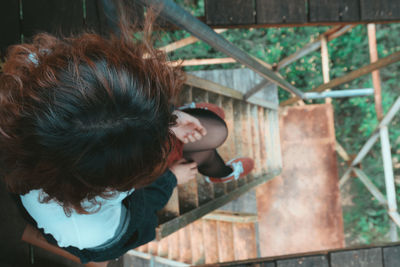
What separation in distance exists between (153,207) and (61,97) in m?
0.79

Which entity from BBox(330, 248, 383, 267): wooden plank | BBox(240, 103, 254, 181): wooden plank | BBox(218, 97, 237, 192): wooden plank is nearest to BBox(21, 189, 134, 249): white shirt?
BBox(330, 248, 383, 267): wooden plank

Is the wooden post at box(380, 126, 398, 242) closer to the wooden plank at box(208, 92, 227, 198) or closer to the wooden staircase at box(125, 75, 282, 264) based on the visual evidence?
the wooden staircase at box(125, 75, 282, 264)

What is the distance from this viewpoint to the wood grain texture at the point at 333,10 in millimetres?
1983

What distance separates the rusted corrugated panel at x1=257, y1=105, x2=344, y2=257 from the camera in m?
3.74

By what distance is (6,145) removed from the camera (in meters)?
0.82

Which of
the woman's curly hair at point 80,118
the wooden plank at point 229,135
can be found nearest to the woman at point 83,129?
the woman's curly hair at point 80,118

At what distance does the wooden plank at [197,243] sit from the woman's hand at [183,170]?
7.15 ft

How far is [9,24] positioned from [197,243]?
10.8 feet

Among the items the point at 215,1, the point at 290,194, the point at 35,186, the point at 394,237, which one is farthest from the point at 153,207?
the point at 394,237

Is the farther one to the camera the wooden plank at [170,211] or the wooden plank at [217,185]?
the wooden plank at [217,185]

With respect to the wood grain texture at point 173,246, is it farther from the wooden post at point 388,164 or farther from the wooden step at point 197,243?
the wooden post at point 388,164

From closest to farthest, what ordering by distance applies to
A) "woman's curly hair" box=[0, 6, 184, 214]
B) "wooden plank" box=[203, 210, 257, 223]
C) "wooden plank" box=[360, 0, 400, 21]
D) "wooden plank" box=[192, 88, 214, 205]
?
"woman's curly hair" box=[0, 6, 184, 214]
"wooden plank" box=[360, 0, 400, 21]
"wooden plank" box=[192, 88, 214, 205]
"wooden plank" box=[203, 210, 257, 223]

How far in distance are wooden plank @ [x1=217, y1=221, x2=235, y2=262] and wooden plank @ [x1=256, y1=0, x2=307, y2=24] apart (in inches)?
99.2

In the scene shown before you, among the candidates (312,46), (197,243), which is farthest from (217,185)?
(312,46)
